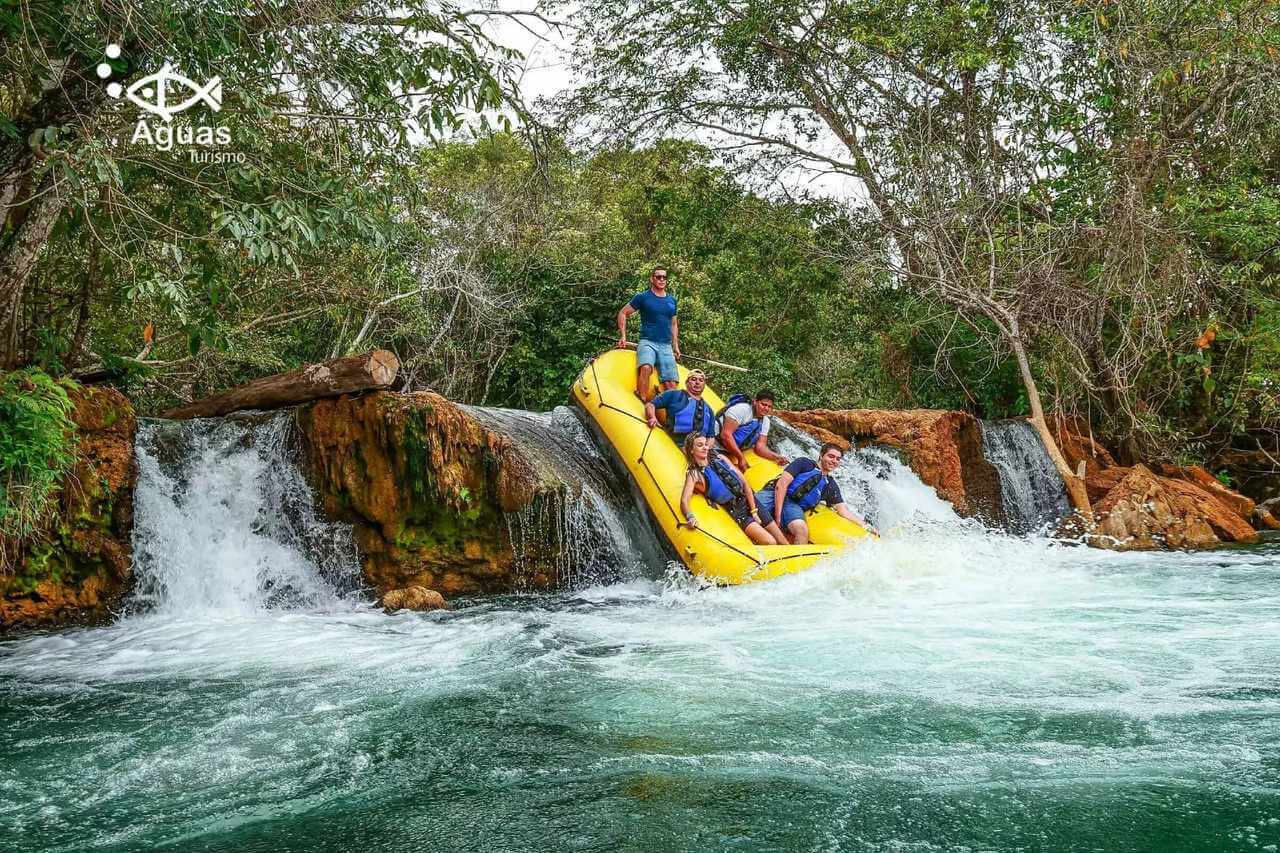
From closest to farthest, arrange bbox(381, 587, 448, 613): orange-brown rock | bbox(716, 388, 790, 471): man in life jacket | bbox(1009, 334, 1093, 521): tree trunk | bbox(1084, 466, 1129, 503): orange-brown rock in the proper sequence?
bbox(381, 587, 448, 613): orange-brown rock, bbox(716, 388, 790, 471): man in life jacket, bbox(1009, 334, 1093, 521): tree trunk, bbox(1084, 466, 1129, 503): orange-brown rock

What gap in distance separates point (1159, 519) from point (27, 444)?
9.72 meters

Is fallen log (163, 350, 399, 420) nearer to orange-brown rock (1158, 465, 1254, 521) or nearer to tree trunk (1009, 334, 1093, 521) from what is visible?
tree trunk (1009, 334, 1093, 521)

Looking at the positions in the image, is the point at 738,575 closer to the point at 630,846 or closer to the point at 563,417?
the point at 563,417

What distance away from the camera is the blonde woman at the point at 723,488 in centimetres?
714

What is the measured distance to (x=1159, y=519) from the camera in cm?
969

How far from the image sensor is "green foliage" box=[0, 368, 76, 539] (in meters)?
5.51

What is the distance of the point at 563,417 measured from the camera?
356 inches

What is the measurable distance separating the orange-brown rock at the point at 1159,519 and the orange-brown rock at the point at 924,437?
1.35m

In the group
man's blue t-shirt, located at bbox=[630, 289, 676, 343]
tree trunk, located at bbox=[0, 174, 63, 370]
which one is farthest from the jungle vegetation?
man's blue t-shirt, located at bbox=[630, 289, 676, 343]

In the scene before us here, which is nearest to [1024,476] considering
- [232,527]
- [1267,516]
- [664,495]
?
[1267,516]

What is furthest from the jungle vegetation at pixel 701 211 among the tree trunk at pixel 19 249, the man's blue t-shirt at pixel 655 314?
the man's blue t-shirt at pixel 655 314

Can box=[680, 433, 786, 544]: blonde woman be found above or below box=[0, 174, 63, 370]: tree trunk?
below

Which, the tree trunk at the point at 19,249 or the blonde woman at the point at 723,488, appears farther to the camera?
the blonde woman at the point at 723,488

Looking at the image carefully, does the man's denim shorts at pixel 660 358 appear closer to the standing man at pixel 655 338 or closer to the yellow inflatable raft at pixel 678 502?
the standing man at pixel 655 338
